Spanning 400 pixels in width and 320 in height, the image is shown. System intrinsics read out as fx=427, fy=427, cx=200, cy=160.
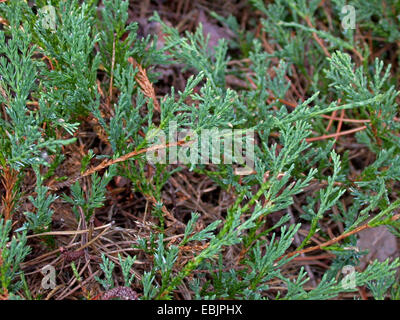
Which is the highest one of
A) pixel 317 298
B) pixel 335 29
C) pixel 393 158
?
pixel 335 29

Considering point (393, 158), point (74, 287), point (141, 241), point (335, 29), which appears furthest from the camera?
point (335, 29)

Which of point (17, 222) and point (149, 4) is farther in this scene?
point (149, 4)

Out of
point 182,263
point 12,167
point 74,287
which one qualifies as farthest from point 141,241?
point 12,167

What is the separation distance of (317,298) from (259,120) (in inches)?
40.5

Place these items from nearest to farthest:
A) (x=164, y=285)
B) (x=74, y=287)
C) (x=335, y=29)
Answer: (x=164, y=285) < (x=74, y=287) < (x=335, y=29)

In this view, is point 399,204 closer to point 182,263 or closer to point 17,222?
point 182,263

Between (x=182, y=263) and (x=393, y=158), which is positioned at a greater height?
(x=393, y=158)

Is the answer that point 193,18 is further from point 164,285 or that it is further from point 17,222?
point 164,285

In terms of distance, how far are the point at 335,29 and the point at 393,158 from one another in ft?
4.08

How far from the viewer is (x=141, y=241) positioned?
6.37 ft

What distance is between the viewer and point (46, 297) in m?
2.02

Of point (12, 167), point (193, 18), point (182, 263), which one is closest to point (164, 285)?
point (182, 263)

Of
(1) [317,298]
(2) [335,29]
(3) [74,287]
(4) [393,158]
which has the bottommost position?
(3) [74,287]

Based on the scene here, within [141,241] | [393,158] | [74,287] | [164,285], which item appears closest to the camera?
[164,285]
